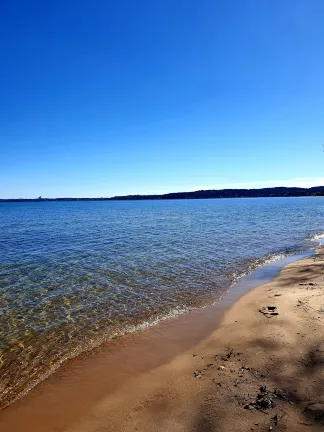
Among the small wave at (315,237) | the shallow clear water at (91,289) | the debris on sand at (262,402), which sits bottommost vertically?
the small wave at (315,237)

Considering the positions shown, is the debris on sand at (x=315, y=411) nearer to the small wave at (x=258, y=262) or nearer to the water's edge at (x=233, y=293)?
the water's edge at (x=233, y=293)

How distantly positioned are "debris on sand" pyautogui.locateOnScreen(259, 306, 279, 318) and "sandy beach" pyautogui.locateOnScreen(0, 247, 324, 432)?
2.67 ft

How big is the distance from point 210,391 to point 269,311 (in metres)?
5.35

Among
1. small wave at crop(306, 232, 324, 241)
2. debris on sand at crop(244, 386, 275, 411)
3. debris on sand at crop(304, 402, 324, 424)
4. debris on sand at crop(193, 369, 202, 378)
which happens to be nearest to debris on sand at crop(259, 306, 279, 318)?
debris on sand at crop(193, 369, 202, 378)

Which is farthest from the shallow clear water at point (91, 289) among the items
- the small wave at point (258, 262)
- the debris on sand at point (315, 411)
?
the debris on sand at point (315, 411)

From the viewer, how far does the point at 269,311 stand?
35.4 feet

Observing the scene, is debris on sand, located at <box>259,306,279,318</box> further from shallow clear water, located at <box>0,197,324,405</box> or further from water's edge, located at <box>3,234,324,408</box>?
shallow clear water, located at <box>0,197,324,405</box>

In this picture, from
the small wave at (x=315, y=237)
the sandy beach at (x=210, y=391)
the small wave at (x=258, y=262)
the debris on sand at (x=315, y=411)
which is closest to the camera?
the debris on sand at (x=315, y=411)

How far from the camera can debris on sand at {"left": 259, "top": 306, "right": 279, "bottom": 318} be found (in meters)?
10.4

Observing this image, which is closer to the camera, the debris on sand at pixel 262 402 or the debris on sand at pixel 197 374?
the debris on sand at pixel 262 402

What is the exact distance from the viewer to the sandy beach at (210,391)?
5410mm

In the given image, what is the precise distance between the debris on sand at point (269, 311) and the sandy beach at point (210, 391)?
812 millimetres

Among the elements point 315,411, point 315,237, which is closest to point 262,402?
point 315,411

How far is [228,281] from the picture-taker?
53.1 feet
